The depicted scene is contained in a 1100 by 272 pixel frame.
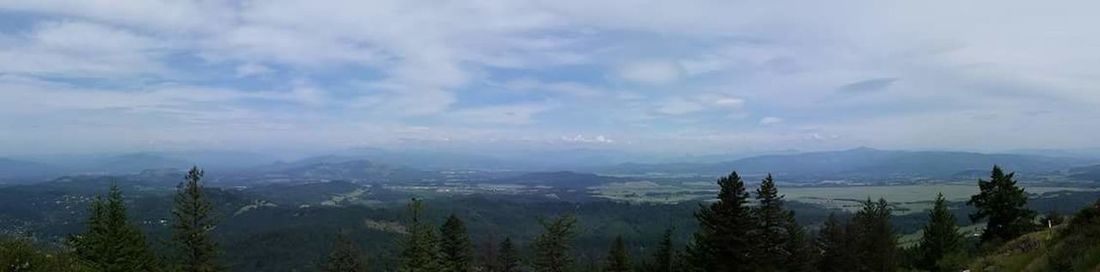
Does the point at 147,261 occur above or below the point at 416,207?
below

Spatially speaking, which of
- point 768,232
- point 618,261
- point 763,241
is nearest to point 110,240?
point 763,241

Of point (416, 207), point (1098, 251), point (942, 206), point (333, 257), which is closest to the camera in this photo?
point (1098, 251)

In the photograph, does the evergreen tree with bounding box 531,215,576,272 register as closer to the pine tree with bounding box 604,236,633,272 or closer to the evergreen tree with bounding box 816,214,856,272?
the pine tree with bounding box 604,236,633,272

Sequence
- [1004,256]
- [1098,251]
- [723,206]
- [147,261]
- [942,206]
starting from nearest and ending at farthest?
[1098,251], [1004,256], [723,206], [147,261], [942,206]

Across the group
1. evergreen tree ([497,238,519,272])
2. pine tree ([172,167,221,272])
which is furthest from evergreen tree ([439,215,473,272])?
pine tree ([172,167,221,272])

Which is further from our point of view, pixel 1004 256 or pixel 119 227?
pixel 119 227

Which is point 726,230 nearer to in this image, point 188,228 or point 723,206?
point 723,206

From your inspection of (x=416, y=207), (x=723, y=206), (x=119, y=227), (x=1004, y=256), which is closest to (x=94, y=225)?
(x=119, y=227)
